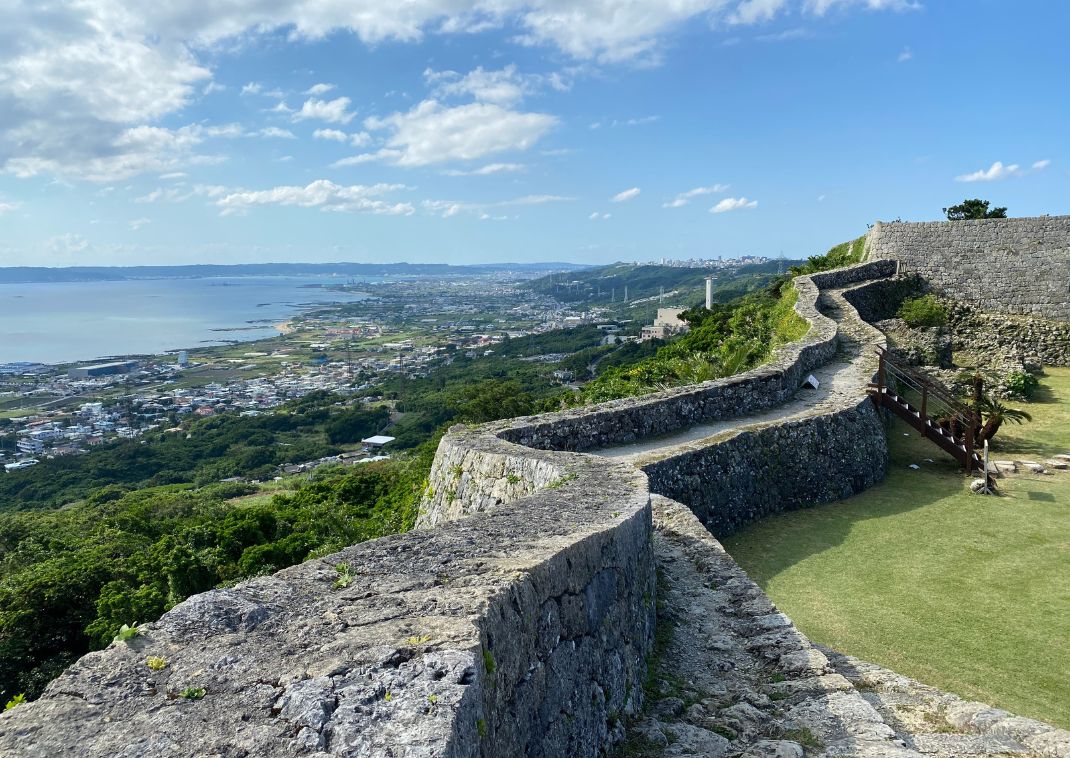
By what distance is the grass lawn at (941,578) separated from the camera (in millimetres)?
6586

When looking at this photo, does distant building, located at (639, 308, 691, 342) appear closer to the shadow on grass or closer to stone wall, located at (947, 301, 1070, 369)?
stone wall, located at (947, 301, 1070, 369)

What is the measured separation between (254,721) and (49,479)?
157 feet

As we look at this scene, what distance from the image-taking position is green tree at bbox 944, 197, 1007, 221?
29.4 meters

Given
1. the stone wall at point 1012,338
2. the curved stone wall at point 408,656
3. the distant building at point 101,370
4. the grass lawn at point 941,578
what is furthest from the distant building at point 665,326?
the distant building at point 101,370

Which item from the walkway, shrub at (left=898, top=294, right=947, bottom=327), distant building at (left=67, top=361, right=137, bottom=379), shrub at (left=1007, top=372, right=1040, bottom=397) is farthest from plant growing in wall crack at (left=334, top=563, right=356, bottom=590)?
distant building at (left=67, top=361, right=137, bottom=379)

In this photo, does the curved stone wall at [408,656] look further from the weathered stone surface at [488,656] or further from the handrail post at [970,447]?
the handrail post at [970,447]

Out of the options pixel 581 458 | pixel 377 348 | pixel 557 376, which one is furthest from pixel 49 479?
pixel 377 348

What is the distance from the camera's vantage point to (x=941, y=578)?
27.9ft

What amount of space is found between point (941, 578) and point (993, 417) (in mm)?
5857

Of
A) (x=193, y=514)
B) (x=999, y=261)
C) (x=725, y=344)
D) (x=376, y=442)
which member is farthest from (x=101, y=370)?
(x=999, y=261)

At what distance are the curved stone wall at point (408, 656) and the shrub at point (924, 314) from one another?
2195 centimetres

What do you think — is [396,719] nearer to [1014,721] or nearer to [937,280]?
[1014,721]

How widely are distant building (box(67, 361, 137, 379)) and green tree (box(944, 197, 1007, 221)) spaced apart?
9682 cm

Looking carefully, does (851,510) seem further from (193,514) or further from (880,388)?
(193,514)
